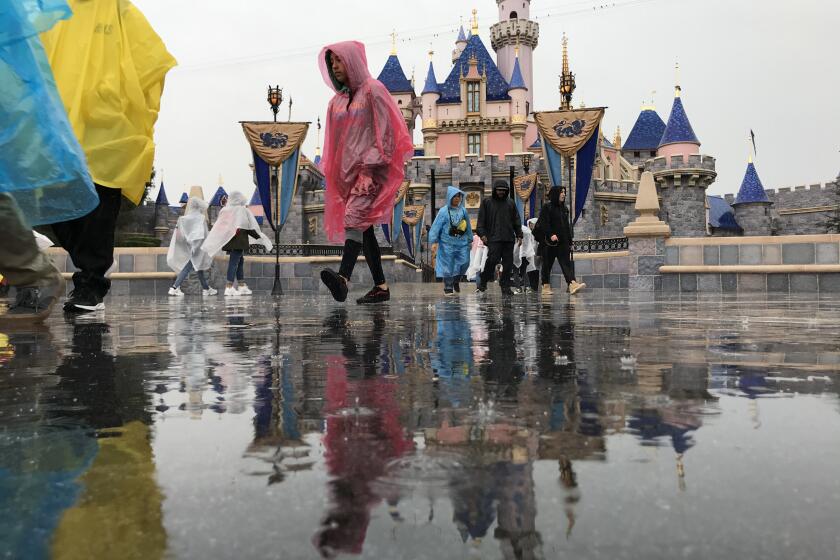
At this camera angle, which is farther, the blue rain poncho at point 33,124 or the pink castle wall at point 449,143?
the pink castle wall at point 449,143

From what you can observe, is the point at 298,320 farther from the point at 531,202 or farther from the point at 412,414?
the point at 531,202

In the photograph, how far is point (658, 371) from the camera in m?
1.81

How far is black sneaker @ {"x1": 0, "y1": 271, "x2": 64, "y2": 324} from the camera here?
3629mm

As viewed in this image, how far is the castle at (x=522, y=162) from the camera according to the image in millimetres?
38156

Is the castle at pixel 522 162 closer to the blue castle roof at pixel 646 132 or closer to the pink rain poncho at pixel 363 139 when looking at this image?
the blue castle roof at pixel 646 132

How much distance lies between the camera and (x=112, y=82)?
4.08 metres

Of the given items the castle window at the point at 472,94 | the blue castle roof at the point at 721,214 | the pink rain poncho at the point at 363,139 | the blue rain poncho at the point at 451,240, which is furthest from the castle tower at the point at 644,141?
the pink rain poncho at the point at 363,139

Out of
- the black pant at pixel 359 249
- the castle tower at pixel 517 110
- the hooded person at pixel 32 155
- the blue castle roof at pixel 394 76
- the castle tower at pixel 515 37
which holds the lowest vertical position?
the black pant at pixel 359 249

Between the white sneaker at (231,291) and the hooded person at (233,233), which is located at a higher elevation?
the hooded person at (233,233)

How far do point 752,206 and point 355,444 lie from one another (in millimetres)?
52205

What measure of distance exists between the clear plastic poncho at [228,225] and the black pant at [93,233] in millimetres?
6767

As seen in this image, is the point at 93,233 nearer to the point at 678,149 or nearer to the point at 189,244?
the point at 189,244

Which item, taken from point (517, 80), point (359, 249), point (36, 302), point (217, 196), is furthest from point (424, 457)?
point (217, 196)

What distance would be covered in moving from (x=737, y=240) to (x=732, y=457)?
11600 millimetres
